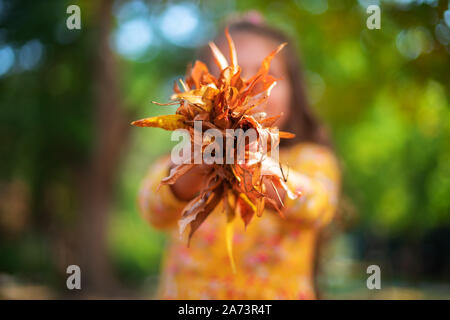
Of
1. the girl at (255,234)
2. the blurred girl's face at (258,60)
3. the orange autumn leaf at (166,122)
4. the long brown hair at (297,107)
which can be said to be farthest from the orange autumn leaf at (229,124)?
the long brown hair at (297,107)

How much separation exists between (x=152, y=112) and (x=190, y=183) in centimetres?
1054

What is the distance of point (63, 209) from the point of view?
8195mm

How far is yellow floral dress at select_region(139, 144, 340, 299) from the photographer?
1369 mm

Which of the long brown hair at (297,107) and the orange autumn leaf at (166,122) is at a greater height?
the long brown hair at (297,107)

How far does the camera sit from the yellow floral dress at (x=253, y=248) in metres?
1.37

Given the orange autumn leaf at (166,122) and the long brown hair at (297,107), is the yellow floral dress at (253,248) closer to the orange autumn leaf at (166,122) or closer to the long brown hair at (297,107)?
the long brown hair at (297,107)

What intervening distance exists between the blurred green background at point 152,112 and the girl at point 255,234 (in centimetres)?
98

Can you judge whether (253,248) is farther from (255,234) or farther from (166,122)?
(166,122)

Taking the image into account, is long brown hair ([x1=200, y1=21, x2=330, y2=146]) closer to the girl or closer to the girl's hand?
the girl

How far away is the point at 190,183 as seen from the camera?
1178mm

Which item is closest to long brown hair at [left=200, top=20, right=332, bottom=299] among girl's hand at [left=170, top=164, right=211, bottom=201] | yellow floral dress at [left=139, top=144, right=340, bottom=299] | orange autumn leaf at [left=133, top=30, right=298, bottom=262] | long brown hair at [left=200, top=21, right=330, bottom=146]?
long brown hair at [left=200, top=21, right=330, bottom=146]

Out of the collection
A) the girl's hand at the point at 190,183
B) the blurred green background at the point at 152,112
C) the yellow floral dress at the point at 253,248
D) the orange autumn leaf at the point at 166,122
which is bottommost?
the yellow floral dress at the point at 253,248

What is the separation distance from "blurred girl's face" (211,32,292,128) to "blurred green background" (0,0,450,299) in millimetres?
888

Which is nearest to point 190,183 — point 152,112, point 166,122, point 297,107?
point 166,122
